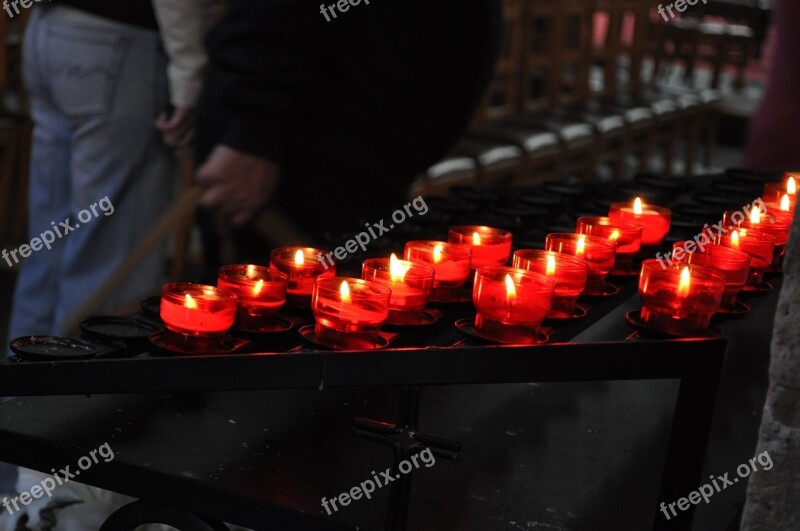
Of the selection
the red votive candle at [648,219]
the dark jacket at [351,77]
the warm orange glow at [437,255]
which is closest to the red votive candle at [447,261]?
the warm orange glow at [437,255]

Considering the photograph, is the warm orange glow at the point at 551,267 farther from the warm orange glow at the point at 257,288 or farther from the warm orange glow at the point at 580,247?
the warm orange glow at the point at 257,288

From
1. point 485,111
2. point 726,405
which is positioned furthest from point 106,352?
point 485,111

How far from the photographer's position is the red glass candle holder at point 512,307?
1081 millimetres

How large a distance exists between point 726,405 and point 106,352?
0.86 metres

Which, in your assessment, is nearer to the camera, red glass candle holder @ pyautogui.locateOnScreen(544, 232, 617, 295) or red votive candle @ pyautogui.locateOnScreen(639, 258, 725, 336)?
red votive candle @ pyautogui.locateOnScreen(639, 258, 725, 336)

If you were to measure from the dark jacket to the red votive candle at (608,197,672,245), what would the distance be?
74 cm

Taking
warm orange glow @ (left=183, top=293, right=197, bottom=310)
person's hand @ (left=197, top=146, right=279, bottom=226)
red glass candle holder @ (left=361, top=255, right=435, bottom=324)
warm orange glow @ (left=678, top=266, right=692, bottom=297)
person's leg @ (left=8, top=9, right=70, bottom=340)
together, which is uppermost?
warm orange glow @ (left=678, top=266, right=692, bottom=297)

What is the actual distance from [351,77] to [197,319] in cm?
119

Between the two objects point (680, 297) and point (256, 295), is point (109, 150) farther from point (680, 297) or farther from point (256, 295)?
point (680, 297)

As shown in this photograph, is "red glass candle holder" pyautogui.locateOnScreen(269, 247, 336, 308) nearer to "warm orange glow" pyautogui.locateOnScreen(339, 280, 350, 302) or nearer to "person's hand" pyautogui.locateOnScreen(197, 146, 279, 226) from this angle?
"warm orange glow" pyautogui.locateOnScreen(339, 280, 350, 302)

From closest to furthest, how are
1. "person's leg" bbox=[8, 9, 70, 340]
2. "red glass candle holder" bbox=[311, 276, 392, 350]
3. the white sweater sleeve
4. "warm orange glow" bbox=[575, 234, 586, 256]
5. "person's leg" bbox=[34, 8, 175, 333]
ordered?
"red glass candle holder" bbox=[311, 276, 392, 350], "warm orange glow" bbox=[575, 234, 586, 256], the white sweater sleeve, "person's leg" bbox=[34, 8, 175, 333], "person's leg" bbox=[8, 9, 70, 340]

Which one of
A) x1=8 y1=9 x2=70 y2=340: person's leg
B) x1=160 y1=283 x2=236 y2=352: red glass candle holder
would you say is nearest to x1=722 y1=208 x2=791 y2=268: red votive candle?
x1=160 y1=283 x2=236 y2=352: red glass candle holder

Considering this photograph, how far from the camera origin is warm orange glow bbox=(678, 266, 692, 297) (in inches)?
43.3

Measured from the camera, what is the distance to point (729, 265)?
1.22 m
